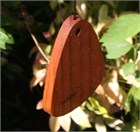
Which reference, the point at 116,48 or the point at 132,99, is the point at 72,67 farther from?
the point at 132,99

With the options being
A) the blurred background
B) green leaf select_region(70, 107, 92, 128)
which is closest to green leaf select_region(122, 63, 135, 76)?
the blurred background

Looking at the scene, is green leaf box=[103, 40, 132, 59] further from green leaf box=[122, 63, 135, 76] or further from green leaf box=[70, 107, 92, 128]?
green leaf box=[70, 107, 92, 128]

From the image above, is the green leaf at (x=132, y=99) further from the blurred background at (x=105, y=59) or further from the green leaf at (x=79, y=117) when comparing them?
the green leaf at (x=79, y=117)

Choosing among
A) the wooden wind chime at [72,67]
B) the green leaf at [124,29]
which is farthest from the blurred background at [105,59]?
the wooden wind chime at [72,67]

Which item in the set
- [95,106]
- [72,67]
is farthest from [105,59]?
[72,67]

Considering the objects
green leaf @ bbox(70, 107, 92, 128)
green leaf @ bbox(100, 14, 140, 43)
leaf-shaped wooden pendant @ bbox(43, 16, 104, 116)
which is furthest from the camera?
green leaf @ bbox(70, 107, 92, 128)

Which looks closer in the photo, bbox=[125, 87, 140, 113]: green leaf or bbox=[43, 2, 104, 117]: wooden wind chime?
bbox=[43, 2, 104, 117]: wooden wind chime

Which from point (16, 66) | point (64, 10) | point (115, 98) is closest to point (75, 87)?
point (115, 98)
